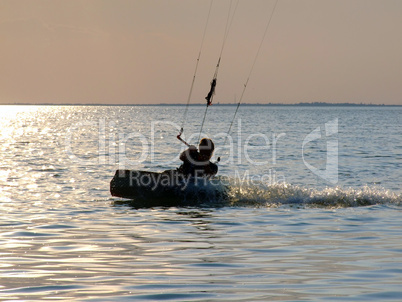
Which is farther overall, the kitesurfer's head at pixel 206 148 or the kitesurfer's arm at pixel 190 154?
the kitesurfer's head at pixel 206 148

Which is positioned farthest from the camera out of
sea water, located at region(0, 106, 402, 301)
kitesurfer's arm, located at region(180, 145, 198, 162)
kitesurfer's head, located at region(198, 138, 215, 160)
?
kitesurfer's head, located at region(198, 138, 215, 160)

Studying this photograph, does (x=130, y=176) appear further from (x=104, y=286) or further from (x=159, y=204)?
(x=104, y=286)

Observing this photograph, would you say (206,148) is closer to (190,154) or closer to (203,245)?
(190,154)

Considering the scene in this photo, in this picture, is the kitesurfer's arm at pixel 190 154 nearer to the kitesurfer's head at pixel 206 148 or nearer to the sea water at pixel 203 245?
the kitesurfer's head at pixel 206 148

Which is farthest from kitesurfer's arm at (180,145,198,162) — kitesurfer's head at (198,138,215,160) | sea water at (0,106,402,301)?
sea water at (0,106,402,301)

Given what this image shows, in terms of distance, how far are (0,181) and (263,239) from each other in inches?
538

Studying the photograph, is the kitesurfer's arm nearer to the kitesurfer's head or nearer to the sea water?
the kitesurfer's head

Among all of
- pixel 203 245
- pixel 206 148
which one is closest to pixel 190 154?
pixel 206 148

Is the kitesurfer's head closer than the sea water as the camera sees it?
No

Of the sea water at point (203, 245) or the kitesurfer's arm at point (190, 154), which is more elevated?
the kitesurfer's arm at point (190, 154)

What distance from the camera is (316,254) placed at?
37.3 feet

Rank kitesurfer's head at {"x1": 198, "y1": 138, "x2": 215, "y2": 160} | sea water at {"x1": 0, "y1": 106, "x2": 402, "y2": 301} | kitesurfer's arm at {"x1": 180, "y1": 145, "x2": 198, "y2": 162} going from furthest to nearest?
1. kitesurfer's head at {"x1": 198, "y1": 138, "x2": 215, "y2": 160}
2. kitesurfer's arm at {"x1": 180, "y1": 145, "x2": 198, "y2": 162}
3. sea water at {"x1": 0, "y1": 106, "x2": 402, "y2": 301}

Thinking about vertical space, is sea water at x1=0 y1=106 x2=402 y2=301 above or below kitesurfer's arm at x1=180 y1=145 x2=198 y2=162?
below

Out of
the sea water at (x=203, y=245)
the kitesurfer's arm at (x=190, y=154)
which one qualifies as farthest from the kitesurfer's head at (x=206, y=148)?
the sea water at (x=203, y=245)
